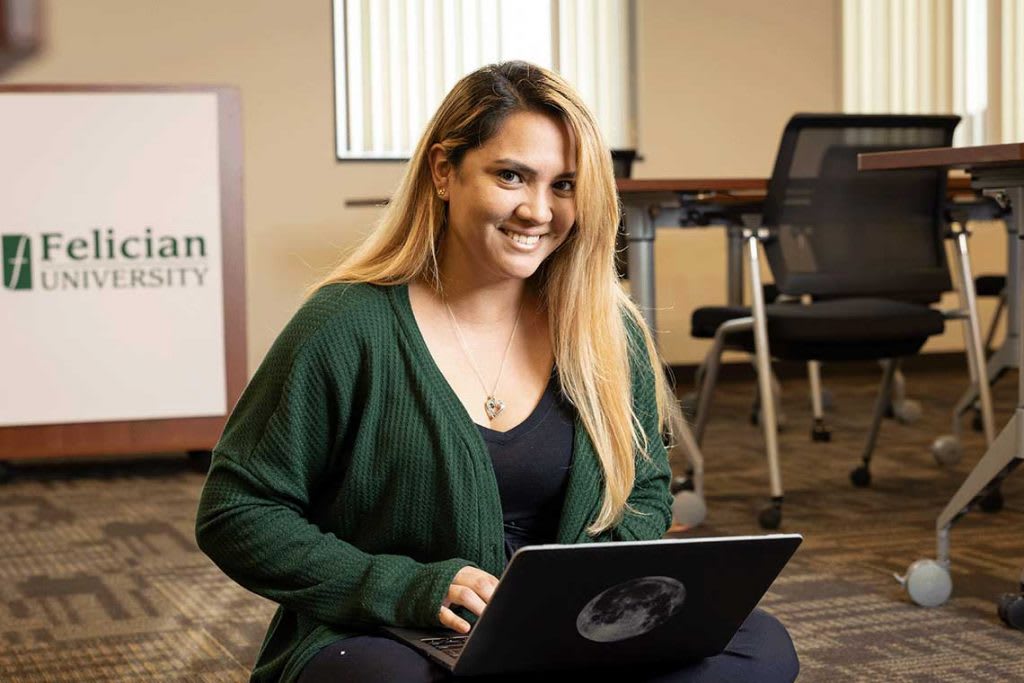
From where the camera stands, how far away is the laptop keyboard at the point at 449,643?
1.30m

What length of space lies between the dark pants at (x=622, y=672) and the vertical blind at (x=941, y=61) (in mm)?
6083

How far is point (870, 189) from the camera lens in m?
3.54

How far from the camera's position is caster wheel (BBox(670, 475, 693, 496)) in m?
3.77

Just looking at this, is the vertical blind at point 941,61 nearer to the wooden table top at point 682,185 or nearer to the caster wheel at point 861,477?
the caster wheel at point 861,477

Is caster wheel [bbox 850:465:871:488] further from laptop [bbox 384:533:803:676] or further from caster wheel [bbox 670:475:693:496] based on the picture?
laptop [bbox 384:533:803:676]

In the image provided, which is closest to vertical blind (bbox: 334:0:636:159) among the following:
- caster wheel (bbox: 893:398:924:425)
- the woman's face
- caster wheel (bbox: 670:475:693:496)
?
caster wheel (bbox: 893:398:924:425)

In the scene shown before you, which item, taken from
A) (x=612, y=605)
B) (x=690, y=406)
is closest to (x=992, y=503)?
(x=690, y=406)

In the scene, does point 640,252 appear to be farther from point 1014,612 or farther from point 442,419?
point 442,419

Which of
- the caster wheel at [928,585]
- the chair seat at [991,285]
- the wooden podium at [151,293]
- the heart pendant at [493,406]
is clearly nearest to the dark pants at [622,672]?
the heart pendant at [493,406]

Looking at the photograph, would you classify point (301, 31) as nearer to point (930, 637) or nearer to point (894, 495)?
point (894, 495)

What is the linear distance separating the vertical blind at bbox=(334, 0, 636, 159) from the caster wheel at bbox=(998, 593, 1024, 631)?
14.5ft

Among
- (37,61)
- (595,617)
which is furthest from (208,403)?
(37,61)

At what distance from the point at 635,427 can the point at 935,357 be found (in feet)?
20.9

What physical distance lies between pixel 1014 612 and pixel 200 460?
2898mm
